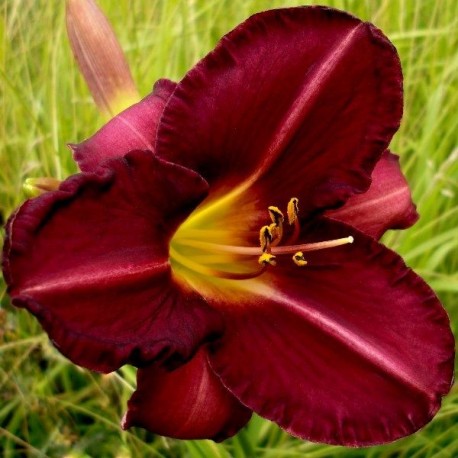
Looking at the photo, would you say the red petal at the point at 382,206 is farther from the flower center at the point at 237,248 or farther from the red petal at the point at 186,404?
the red petal at the point at 186,404

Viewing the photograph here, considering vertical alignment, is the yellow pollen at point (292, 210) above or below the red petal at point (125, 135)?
below

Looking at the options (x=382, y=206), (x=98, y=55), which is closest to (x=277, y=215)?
(x=382, y=206)

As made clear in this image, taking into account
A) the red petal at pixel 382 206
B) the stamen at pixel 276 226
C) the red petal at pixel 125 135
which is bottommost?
the red petal at pixel 382 206

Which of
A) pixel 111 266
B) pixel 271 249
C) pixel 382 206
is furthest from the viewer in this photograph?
pixel 382 206

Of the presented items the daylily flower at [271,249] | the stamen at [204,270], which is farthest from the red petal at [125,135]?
the stamen at [204,270]

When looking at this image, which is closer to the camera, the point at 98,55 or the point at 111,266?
the point at 111,266

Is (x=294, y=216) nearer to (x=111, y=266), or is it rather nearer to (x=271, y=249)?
(x=271, y=249)

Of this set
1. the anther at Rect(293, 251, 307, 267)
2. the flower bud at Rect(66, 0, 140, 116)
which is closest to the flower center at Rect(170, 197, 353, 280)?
the anther at Rect(293, 251, 307, 267)
